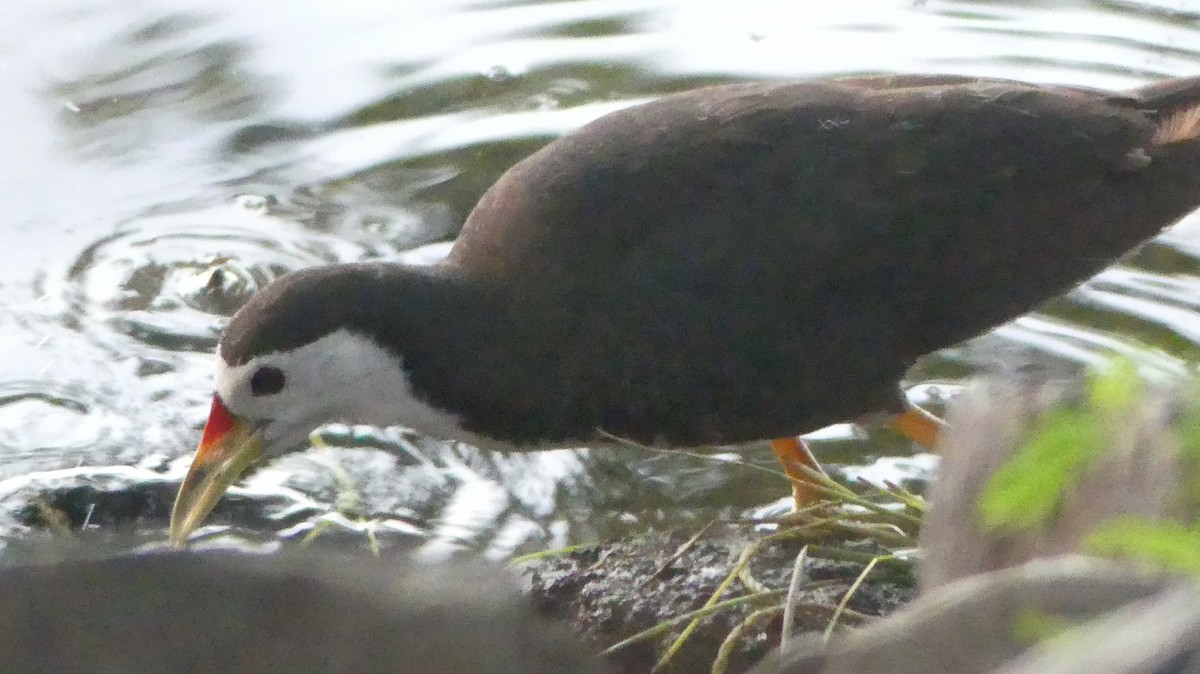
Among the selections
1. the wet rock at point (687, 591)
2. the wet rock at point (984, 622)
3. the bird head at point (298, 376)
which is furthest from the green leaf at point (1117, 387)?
the bird head at point (298, 376)

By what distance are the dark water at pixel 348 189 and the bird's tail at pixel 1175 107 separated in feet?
1.74

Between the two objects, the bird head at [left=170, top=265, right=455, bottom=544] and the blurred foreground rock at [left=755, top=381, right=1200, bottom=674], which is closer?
the blurred foreground rock at [left=755, top=381, right=1200, bottom=674]

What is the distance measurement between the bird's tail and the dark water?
0.53 metres

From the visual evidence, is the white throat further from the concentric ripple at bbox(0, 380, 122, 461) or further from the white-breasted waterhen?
the concentric ripple at bbox(0, 380, 122, 461)

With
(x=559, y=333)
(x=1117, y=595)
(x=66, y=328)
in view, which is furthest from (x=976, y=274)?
(x=66, y=328)

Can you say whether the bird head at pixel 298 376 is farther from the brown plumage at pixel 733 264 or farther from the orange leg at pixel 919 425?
the orange leg at pixel 919 425

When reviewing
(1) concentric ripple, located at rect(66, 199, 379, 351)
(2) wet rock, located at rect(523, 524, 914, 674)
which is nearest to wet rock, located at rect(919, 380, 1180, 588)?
(2) wet rock, located at rect(523, 524, 914, 674)

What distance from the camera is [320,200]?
15.8 ft

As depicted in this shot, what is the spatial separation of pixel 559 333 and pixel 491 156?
2.09 meters

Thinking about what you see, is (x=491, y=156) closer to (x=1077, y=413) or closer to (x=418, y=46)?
(x=418, y=46)

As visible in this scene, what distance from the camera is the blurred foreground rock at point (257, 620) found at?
3.07 feet

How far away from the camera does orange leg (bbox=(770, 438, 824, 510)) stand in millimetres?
3471

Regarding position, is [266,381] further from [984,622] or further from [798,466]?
[984,622]

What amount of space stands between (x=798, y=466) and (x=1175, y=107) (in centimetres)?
115
